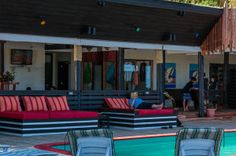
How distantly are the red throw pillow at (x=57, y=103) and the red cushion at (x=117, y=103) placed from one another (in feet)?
5.33

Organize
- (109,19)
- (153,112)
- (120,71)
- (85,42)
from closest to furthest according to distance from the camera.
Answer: (153,112) → (109,19) → (85,42) → (120,71)

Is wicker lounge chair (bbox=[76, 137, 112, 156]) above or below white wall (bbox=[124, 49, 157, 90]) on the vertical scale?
below

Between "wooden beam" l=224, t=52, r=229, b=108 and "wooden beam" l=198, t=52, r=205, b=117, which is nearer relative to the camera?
"wooden beam" l=198, t=52, r=205, b=117

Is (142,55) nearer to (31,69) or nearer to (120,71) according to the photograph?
(120,71)

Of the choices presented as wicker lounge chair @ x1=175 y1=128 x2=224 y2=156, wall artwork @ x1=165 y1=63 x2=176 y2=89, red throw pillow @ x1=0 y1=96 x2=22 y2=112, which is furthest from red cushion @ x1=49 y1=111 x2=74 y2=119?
wall artwork @ x1=165 y1=63 x2=176 y2=89

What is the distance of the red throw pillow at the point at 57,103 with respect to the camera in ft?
Result: 47.0

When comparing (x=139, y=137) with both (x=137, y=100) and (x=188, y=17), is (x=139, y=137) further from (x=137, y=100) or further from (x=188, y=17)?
(x=188, y=17)

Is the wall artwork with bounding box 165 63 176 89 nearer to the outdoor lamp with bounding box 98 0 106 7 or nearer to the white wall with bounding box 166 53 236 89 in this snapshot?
the white wall with bounding box 166 53 236 89

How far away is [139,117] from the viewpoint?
14602mm

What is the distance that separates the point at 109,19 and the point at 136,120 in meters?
3.05

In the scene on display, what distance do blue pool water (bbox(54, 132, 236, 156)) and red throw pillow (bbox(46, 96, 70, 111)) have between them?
2.80 m

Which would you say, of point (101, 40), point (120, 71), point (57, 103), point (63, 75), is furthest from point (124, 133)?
point (63, 75)

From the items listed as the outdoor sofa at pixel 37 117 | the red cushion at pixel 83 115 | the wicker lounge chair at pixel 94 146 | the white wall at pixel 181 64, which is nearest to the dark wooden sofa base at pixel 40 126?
the outdoor sofa at pixel 37 117

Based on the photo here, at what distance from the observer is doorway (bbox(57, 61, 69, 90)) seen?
861 inches
